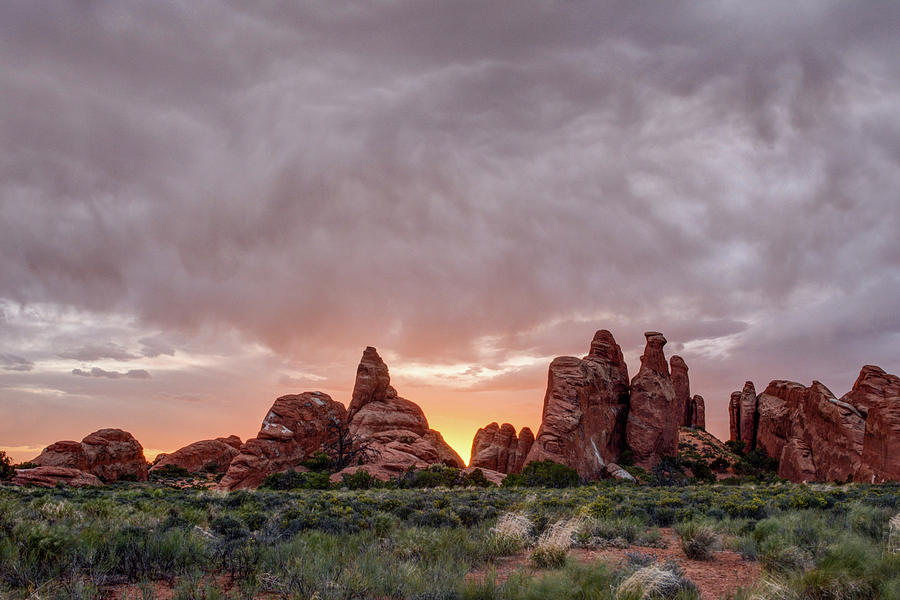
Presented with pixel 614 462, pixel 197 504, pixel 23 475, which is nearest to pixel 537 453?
pixel 614 462

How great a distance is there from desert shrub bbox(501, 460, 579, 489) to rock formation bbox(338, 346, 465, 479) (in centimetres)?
937

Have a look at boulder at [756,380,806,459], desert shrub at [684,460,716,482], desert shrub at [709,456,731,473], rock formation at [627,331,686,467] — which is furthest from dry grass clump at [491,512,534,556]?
desert shrub at [709,456,731,473]

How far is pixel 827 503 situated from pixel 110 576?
18412 mm

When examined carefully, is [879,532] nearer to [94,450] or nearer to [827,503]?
[827,503]

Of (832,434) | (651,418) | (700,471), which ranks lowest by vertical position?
(700,471)

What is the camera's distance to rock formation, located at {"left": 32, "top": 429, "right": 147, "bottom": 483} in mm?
38500

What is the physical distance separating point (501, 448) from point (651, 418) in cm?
1747

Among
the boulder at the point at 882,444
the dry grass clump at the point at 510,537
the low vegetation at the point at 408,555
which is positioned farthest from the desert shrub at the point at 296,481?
the boulder at the point at 882,444

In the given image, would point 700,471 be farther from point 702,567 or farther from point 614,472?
point 702,567

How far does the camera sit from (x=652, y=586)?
6.07 metres

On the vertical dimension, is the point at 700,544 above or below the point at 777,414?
below

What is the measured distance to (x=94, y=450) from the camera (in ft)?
135

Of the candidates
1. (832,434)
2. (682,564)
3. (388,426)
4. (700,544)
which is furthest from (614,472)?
(682,564)

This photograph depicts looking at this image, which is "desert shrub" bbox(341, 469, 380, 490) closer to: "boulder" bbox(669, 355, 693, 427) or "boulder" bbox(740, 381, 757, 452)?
"boulder" bbox(740, 381, 757, 452)
